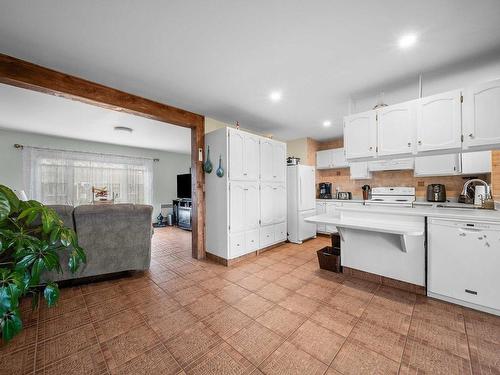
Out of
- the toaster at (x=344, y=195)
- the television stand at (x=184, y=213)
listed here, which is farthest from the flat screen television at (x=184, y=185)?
the toaster at (x=344, y=195)

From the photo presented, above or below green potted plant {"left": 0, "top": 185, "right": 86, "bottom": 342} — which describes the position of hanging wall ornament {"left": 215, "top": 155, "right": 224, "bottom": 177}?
above

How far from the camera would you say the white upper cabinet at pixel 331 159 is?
4945 millimetres

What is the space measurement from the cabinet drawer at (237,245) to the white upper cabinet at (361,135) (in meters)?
2.03

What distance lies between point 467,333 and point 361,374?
3.51ft

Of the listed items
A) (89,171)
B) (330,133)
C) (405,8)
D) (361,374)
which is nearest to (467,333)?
(361,374)

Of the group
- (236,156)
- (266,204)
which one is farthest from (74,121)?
(266,204)

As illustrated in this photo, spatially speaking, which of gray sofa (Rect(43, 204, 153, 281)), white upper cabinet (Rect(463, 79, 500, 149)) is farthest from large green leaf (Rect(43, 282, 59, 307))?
white upper cabinet (Rect(463, 79, 500, 149))

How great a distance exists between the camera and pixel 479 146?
2.14 metres

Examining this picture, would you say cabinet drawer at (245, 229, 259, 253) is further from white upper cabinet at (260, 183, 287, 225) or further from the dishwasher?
the dishwasher

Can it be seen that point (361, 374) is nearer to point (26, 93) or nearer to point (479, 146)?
point (479, 146)

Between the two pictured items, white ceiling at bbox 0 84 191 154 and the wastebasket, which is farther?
white ceiling at bbox 0 84 191 154

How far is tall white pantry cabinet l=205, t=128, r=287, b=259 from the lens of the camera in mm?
3164

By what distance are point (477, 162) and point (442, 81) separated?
5.84 feet

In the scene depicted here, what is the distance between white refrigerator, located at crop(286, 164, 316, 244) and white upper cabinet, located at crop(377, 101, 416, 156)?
1.78 meters
